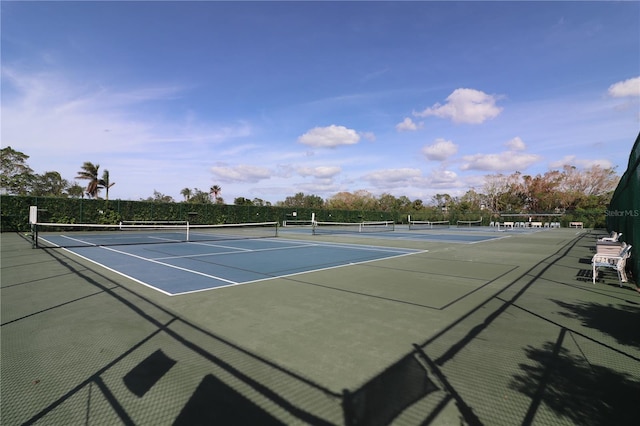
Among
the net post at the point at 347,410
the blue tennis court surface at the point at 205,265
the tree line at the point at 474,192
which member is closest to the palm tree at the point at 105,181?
the tree line at the point at 474,192

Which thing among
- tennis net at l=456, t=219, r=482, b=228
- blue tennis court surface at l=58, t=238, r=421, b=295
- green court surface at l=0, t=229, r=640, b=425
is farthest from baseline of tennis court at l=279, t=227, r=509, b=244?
tennis net at l=456, t=219, r=482, b=228

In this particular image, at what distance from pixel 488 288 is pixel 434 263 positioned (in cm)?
354

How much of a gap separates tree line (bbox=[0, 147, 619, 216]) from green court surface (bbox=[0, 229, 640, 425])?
48.4 metres

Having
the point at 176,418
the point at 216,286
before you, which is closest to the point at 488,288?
the point at 216,286

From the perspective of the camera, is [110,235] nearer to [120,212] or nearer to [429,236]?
[120,212]

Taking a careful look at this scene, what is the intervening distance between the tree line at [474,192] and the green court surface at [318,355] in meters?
48.4

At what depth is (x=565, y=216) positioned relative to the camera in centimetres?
5506

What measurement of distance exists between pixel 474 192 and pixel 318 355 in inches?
3436

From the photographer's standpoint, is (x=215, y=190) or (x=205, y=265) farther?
(x=215, y=190)

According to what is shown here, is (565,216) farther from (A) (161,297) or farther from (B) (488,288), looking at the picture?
(A) (161,297)

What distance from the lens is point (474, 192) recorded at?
81812 millimetres

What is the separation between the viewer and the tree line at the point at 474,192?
145 ft

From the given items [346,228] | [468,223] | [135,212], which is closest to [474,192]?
[468,223]

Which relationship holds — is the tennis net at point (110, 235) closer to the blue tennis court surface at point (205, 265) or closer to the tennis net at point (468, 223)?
the blue tennis court surface at point (205, 265)
